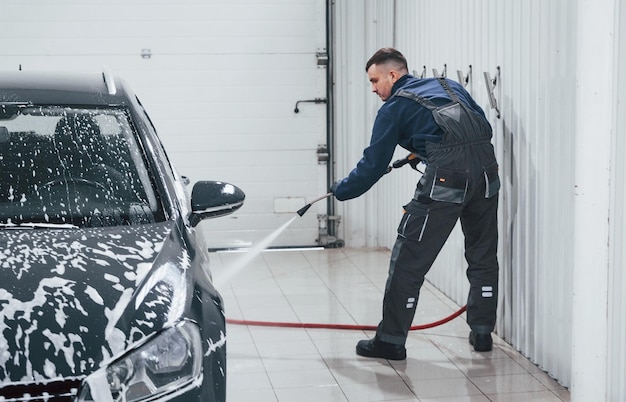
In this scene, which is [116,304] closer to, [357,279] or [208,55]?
[357,279]

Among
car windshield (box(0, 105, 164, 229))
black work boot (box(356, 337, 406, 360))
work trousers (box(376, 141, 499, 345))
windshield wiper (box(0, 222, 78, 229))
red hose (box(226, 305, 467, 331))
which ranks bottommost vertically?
red hose (box(226, 305, 467, 331))

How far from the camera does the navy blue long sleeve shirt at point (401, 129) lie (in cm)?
502

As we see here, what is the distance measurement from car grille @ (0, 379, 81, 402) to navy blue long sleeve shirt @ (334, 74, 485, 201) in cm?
Result: 287

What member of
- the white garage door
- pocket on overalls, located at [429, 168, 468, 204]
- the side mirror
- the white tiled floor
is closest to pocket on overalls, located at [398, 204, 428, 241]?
pocket on overalls, located at [429, 168, 468, 204]

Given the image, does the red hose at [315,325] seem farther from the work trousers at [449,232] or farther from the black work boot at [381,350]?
the black work boot at [381,350]

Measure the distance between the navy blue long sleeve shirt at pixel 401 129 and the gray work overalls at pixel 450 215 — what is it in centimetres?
5

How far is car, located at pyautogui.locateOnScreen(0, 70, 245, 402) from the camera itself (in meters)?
2.57

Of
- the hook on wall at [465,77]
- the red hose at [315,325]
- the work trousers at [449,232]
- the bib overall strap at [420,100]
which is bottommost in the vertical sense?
the red hose at [315,325]

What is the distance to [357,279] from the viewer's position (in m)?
7.62

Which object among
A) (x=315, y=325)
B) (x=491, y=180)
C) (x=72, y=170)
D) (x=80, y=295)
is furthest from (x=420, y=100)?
(x=80, y=295)

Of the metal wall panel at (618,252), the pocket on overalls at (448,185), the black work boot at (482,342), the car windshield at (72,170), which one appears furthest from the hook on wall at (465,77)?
the car windshield at (72,170)

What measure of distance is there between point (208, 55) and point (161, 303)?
6362 mm

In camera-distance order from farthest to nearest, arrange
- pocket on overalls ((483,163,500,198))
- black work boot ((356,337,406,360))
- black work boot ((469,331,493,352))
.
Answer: black work boot ((469,331,493,352)) → black work boot ((356,337,406,360)) → pocket on overalls ((483,163,500,198))

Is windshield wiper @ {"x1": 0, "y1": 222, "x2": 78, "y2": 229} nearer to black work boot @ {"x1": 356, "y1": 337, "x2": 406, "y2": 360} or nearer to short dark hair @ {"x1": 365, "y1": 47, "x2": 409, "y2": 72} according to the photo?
black work boot @ {"x1": 356, "y1": 337, "x2": 406, "y2": 360}
